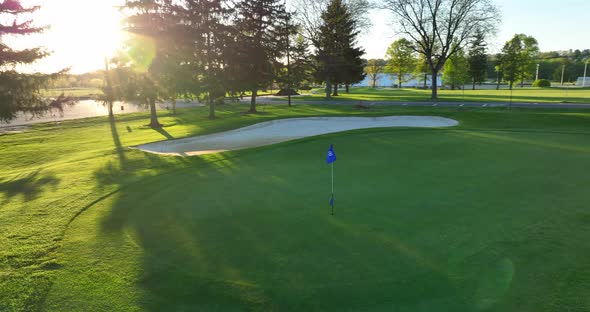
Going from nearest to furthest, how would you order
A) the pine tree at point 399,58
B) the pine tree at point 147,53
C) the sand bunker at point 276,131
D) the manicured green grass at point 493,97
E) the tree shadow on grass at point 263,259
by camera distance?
the tree shadow on grass at point 263,259, the sand bunker at point 276,131, the pine tree at point 147,53, the manicured green grass at point 493,97, the pine tree at point 399,58

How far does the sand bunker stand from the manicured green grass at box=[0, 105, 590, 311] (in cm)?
472

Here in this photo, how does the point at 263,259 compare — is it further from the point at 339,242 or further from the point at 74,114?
the point at 74,114

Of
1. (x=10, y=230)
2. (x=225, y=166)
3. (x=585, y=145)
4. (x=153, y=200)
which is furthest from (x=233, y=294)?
(x=585, y=145)

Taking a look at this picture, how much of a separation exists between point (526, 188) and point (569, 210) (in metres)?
1.28

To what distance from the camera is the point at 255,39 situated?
3092 cm

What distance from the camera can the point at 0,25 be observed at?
15.7 metres

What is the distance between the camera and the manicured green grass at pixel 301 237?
3.57 meters

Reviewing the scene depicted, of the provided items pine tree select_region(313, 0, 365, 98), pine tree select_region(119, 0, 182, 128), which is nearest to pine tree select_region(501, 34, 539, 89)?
pine tree select_region(313, 0, 365, 98)

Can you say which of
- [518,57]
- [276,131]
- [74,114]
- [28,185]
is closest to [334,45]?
[276,131]

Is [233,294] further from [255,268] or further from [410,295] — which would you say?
[410,295]

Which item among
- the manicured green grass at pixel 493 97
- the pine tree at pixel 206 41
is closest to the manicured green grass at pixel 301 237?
the pine tree at pixel 206 41

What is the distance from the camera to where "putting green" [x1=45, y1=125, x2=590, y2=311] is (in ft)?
11.6

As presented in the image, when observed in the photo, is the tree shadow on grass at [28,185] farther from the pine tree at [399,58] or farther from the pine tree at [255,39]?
the pine tree at [399,58]

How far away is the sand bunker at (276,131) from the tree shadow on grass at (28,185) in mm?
4285
